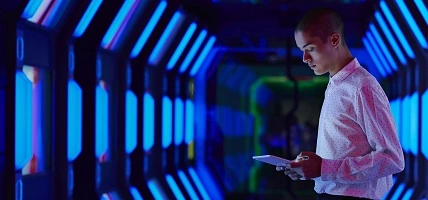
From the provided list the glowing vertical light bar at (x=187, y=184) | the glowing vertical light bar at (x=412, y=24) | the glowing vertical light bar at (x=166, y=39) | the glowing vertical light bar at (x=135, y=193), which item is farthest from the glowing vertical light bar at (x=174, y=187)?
the glowing vertical light bar at (x=412, y=24)

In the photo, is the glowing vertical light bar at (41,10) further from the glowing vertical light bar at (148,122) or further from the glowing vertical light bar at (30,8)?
the glowing vertical light bar at (148,122)

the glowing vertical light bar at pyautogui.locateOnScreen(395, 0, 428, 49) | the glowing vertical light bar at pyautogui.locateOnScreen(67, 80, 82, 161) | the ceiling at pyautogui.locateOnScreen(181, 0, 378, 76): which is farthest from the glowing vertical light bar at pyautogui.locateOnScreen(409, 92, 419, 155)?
the glowing vertical light bar at pyautogui.locateOnScreen(67, 80, 82, 161)

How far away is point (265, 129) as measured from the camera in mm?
19750

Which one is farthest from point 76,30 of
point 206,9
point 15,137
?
point 206,9

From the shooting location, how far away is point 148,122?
9586 mm

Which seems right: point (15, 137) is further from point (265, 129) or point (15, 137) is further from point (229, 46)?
point (265, 129)

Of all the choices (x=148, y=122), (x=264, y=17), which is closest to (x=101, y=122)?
(x=148, y=122)

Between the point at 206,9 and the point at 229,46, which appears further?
the point at 229,46

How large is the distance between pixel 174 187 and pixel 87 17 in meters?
Answer: 3.48

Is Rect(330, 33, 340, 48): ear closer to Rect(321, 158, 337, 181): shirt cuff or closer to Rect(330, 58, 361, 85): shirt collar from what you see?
Rect(330, 58, 361, 85): shirt collar

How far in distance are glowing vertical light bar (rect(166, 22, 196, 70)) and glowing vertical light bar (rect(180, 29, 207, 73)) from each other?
634 millimetres

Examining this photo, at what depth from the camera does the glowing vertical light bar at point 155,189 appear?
830 cm

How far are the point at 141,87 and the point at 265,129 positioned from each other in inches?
434

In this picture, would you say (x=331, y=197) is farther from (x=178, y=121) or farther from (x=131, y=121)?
(x=178, y=121)
